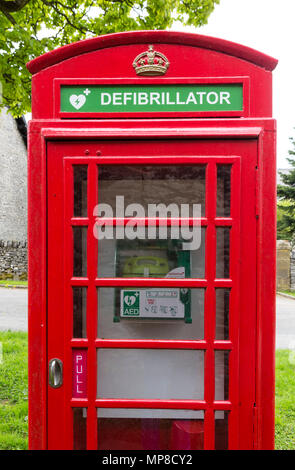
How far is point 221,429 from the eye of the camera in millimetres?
2129

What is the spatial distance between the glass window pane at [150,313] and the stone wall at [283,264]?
13.1m

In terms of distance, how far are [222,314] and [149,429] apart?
2.77 feet

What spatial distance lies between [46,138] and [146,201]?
0.64m

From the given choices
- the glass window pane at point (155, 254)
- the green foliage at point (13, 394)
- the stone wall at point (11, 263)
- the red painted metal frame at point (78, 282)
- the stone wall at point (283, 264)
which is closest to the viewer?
the red painted metal frame at point (78, 282)

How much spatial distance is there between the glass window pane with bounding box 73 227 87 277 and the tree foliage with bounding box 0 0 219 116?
3.85 m

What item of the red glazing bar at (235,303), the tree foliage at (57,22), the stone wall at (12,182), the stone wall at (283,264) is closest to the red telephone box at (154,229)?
the red glazing bar at (235,303)

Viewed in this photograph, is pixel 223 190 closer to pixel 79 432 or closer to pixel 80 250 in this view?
pixel 80 250

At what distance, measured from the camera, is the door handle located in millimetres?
2062

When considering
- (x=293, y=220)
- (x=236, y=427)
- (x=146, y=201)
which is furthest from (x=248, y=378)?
(x=293, y=220)

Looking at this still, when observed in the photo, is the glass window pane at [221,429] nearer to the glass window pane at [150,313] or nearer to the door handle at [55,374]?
the glass window pane at [150,313]

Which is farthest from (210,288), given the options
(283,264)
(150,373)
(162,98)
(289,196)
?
(289,196)

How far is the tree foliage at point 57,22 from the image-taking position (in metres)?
5.05

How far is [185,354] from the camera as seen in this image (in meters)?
2.14

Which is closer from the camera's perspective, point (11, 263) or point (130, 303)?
point (130, 303)
